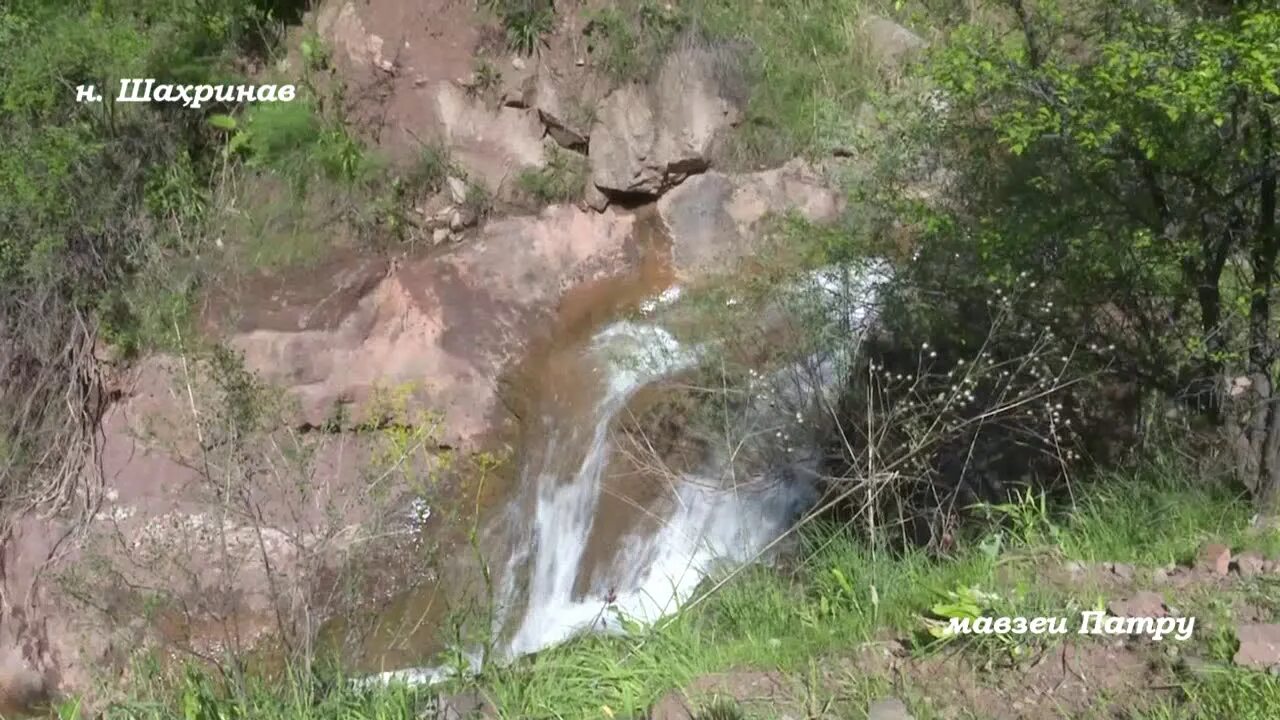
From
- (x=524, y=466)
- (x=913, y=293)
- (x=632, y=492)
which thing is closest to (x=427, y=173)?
(x=524, y=466)

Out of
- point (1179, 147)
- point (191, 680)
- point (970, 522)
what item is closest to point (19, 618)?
point (191, 680)

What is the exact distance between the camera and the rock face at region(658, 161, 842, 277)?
360 inches

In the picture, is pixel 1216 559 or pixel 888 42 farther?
pixel 888 42

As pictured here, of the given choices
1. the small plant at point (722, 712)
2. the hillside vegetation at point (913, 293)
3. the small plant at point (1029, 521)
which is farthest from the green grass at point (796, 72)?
the small plant at point (722, 712)

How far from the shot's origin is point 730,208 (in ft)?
30.7

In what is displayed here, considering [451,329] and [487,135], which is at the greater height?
[487,135]

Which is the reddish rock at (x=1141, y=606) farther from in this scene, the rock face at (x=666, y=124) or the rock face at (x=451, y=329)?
the rock face at (x=666, y=124)

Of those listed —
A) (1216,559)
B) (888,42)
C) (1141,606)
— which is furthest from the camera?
(888,42)

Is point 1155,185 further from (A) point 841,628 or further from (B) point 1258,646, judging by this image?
(A) point 841,628

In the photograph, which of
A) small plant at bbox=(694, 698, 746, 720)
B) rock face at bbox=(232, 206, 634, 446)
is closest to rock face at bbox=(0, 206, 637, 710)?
rock face at bbox=(232, 206, 634, 446)

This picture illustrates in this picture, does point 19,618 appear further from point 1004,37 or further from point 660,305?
point 1004,37

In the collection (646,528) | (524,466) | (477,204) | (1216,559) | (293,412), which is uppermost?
(1216,559)

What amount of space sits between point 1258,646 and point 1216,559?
80 centimetres

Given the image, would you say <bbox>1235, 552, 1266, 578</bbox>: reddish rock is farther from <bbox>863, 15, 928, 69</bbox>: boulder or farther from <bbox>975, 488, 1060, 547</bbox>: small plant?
<bbox>863, 15, 928, 69</bbox>: boulder
